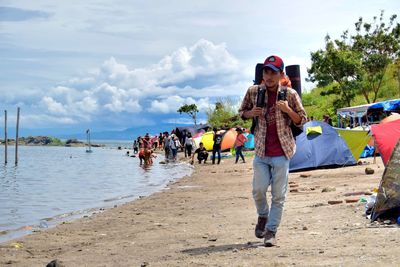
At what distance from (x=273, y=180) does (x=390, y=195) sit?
162 cm

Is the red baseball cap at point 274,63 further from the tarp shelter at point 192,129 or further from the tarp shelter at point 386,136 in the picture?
the tarp shelter at point 192,129

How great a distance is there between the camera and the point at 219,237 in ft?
24.5

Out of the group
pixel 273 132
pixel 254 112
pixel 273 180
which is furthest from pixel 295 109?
pixel 273 180

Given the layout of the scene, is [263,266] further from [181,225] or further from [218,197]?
[218,197]

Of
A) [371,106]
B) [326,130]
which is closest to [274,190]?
[326,130]

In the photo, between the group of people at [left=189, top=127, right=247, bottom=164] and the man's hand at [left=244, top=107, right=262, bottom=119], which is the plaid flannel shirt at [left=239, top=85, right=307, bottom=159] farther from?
the group of people at [left=189, top=127, right=247, bottom=164]

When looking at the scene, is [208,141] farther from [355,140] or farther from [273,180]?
[273,180]

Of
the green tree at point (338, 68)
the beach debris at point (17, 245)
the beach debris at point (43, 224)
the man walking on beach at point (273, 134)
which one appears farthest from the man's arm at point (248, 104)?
the green tree at point (338, 68)

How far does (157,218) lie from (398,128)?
5.63 meters

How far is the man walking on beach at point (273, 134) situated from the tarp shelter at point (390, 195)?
1456 millimetres

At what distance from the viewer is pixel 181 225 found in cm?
932

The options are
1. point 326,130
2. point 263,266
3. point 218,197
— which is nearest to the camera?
point 263,266

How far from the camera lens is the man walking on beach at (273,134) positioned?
6.29 metres

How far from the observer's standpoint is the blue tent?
1831cm
